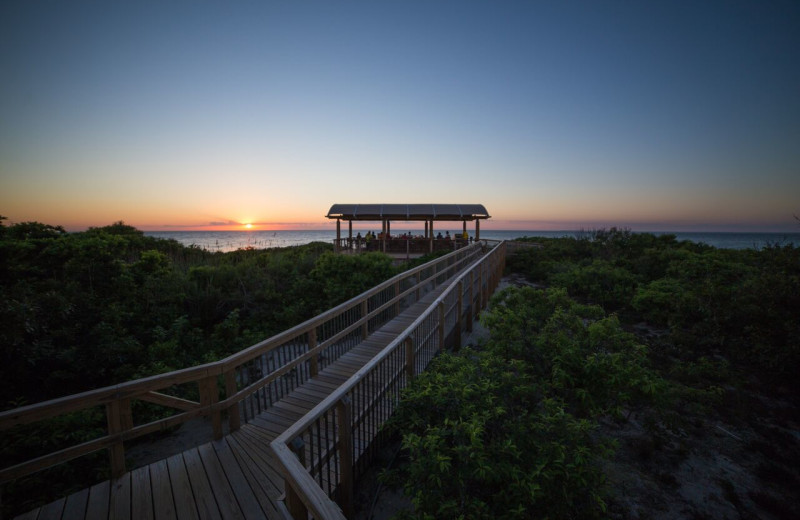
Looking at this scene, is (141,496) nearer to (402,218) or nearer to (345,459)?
(345,459)

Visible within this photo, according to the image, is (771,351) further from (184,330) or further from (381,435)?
(184,330)

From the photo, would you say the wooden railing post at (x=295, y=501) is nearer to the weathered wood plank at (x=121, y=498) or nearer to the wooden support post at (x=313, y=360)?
the weathered wood plank at (x=121, y=498)

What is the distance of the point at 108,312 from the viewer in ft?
24.3

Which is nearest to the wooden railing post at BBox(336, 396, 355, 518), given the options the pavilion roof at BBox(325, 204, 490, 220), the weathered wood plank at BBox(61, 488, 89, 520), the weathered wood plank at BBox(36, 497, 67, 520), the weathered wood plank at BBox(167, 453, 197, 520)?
the weathered wood plank at BBox(167, 453, 197, 520)

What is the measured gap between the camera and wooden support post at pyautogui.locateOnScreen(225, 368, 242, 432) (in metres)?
3.43

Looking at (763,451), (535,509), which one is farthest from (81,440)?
(763,451)

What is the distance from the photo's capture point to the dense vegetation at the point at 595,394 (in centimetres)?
242

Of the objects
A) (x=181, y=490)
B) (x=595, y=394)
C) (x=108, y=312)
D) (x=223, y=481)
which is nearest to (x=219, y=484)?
(x=223, y=481)

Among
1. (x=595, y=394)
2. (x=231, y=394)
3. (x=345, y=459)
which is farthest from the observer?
(x=595, y=394)

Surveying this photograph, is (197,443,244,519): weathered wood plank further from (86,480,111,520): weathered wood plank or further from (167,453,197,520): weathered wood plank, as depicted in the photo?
(86,480,111,520): weathered wood plank

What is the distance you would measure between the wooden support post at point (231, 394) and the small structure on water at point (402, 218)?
14.4m

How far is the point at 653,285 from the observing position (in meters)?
10.4

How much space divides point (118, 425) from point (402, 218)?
18.9m

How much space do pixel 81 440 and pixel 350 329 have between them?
13.1 feet
